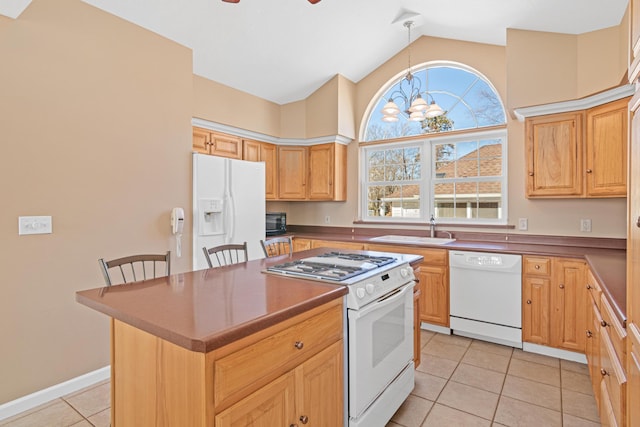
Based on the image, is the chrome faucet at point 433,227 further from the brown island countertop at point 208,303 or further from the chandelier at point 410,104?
the brown island countertop at point 208,303

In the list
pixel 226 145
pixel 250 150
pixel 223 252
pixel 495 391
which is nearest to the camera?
pixel 495 391

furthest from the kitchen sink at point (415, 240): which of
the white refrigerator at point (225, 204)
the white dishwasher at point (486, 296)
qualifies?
the white refrigerator at point (225, 204)

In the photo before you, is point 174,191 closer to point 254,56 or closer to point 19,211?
point 19,211

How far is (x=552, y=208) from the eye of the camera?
11.0 feet

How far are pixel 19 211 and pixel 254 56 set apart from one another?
8.58 ft

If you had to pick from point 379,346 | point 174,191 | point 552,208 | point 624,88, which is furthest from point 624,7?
point 174,191

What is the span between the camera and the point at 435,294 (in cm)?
345

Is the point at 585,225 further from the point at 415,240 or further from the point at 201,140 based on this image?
the point at 201,140

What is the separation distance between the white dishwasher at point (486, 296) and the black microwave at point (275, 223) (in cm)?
237

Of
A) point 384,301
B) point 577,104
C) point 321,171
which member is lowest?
point 384,301

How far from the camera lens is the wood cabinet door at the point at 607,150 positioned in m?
2.68

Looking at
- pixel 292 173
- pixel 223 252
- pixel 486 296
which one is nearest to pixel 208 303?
pixel 223 252

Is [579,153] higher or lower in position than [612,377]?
higher

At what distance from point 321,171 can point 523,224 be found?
2472mm
